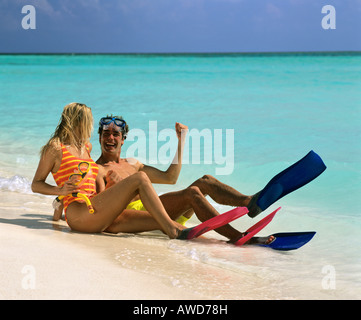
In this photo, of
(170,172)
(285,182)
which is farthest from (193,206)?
(285,182)

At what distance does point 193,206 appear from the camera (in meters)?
3.75

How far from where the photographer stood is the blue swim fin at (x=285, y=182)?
3.73m

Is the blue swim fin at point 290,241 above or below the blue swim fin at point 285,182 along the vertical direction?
below

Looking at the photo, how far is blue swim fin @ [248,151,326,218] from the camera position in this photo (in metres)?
3.73

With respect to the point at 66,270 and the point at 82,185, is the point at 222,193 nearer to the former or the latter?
the point at 82,185

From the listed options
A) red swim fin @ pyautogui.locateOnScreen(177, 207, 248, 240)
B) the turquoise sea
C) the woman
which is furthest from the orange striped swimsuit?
red swim fin @ pyautogui.locateOnScreen(177, 207, 248, 240)

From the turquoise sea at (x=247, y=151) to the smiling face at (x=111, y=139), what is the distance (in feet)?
2.15

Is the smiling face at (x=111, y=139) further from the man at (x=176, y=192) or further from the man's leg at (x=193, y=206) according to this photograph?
the man's leg at (x=193, y=206)

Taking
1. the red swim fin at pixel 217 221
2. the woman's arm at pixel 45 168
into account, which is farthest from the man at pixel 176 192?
the woman's arm at pixel 45 168

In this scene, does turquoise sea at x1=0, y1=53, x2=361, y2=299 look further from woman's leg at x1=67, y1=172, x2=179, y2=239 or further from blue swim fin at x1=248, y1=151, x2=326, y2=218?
blue swim fin at x1=248, y1=151, x2=326, y2=218

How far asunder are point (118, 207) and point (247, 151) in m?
4.57

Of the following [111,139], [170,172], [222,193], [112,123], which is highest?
[112,123]
